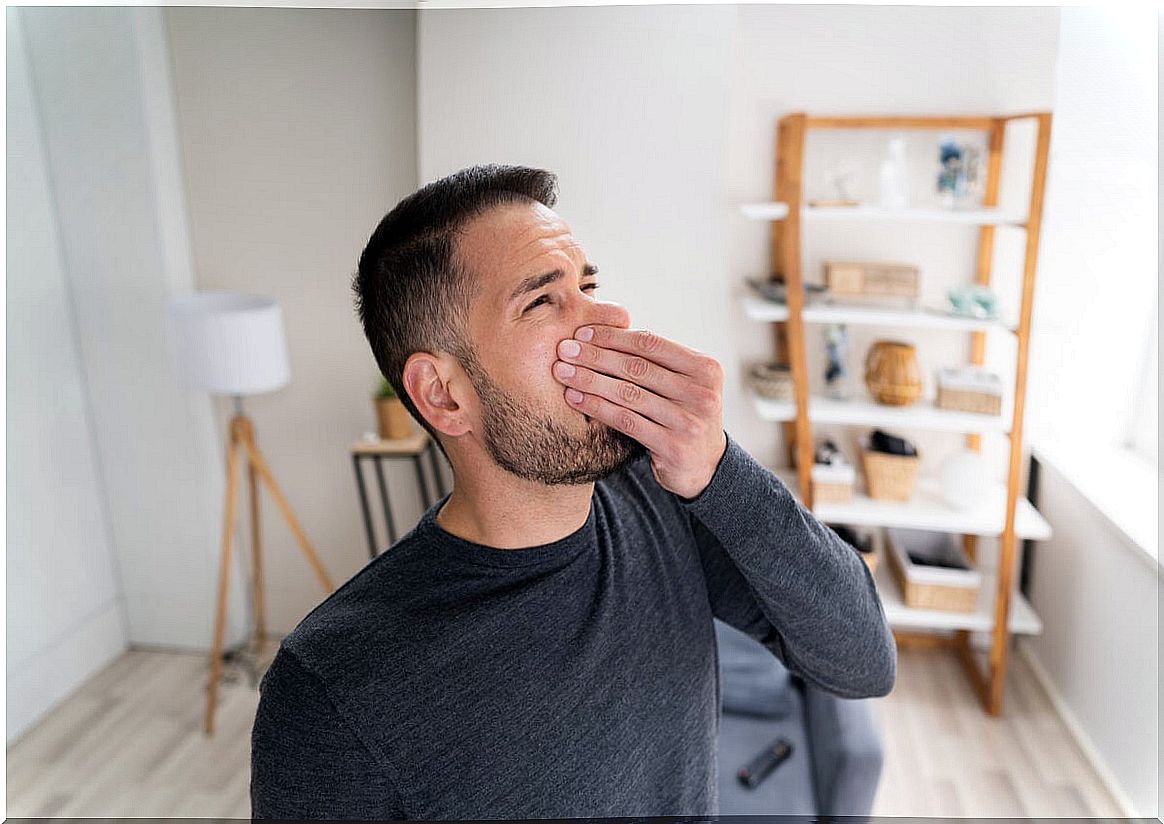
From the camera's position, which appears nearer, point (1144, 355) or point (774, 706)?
point (1144, 355)

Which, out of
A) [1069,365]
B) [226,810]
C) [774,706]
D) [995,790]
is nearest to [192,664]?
[226,810]

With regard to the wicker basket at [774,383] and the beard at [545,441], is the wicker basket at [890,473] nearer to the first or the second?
the wicker basket at [774,383]

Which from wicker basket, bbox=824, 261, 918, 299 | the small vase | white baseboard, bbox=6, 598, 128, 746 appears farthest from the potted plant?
wicker basket, bbox=824, 261, 918, 299

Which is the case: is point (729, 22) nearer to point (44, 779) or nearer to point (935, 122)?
point (935, 122)

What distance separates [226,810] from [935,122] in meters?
1.98

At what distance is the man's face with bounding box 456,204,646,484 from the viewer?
67 centimetres

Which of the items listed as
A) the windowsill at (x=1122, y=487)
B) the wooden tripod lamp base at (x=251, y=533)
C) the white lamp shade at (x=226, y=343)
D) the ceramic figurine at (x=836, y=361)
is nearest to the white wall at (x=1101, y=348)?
the windowsill at (x=1122, y=487)

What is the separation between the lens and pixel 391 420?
115 cm

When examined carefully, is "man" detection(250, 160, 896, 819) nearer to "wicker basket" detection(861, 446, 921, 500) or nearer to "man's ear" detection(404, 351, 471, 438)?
"man's ear" detection(404, 351, 471, 438)

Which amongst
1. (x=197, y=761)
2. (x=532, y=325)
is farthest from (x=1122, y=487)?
(x=197, y=761)

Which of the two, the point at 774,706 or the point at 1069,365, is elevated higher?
the point at 1069,365

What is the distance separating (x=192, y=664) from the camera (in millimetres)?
1681

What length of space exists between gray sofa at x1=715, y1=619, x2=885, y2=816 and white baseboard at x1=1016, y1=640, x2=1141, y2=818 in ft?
1.03

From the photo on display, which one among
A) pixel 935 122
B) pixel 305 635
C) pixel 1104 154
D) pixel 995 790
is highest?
pixel 935 122
